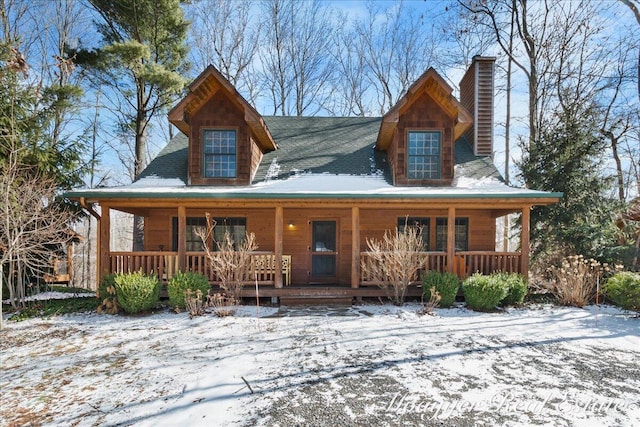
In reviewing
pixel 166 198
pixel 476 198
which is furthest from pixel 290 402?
pixel 476 198

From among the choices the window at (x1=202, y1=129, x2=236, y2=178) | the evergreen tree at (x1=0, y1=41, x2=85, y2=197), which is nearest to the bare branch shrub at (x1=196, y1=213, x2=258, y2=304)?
the window at (x1=202, y1=129, x2=236, y2=178)

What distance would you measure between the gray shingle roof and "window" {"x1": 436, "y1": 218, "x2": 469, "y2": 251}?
149 centimetres

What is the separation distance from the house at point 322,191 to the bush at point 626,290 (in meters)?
1.79

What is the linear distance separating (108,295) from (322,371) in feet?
19.4

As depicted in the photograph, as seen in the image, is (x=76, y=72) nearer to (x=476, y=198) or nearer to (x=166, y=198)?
(x=166, y=198)

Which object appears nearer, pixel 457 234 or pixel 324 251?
pixel 324 251

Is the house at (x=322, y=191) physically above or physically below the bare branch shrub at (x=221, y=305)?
above

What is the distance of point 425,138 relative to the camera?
9.19 m

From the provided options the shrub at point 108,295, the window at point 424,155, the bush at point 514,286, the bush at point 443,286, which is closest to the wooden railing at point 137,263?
the shrub at point 108,295

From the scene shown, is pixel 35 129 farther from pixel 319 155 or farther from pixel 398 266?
pixel 398 266

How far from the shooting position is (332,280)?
31.6ft

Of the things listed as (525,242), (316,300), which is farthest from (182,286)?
(525,242)

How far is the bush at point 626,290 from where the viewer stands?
23.3ft

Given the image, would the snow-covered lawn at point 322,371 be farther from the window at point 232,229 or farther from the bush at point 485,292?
the window at point 232,229
